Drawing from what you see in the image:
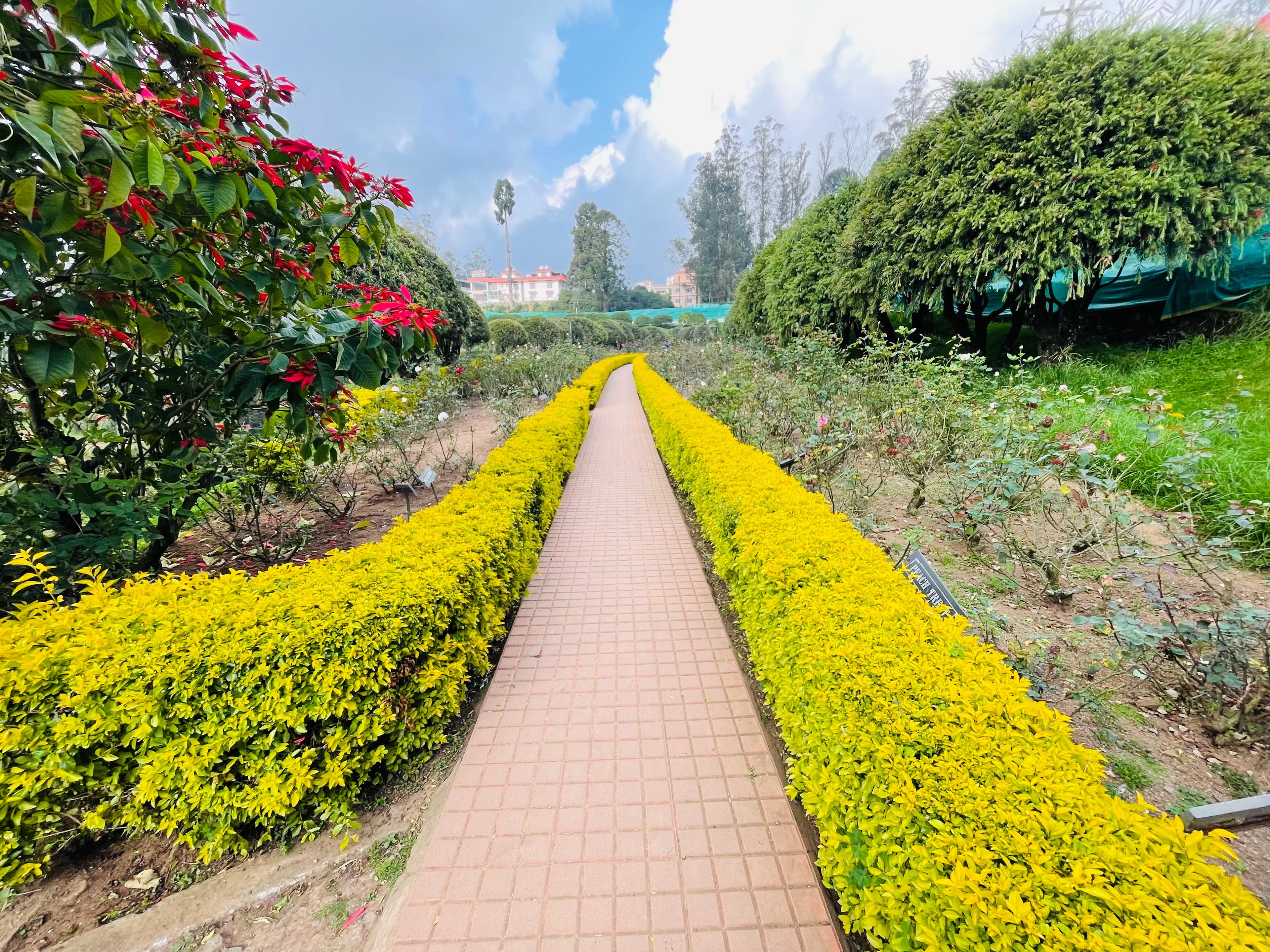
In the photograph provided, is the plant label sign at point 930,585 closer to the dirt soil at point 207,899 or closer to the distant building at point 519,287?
the dirt soil at point 207,899

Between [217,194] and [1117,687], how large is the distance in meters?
4.27

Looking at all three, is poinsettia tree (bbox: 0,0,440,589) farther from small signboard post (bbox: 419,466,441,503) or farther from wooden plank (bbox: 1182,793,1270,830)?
wooden plank (bbox: 1182,793,1270,830)

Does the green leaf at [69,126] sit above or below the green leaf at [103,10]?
below

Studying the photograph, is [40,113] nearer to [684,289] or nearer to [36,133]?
[36,133]

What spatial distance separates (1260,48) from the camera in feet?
17.7

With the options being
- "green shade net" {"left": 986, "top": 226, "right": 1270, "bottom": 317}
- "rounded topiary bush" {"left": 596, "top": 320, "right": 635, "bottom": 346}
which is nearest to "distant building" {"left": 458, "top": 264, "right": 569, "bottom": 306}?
"rounded topiary bush" {"left": 596, "top": 320, "right": 635, "bottom": 346}

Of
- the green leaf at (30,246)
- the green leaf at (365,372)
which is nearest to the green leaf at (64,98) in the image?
the green leaf at (30,246)

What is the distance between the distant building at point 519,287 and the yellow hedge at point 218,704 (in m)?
70.5

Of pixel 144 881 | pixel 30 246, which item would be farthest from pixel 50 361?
pixel 144 881

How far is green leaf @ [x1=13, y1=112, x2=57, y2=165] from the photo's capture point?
977 mm

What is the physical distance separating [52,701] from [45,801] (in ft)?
1.09

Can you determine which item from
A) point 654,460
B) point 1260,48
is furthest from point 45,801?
point 1260,48

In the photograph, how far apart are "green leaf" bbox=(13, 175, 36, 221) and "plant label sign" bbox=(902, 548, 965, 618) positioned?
3.07m

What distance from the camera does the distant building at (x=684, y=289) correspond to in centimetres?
4938
